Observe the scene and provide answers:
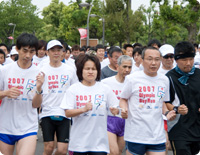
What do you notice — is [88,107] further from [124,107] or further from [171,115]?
[171,115]

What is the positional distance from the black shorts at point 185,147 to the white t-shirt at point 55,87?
2070 millimetres

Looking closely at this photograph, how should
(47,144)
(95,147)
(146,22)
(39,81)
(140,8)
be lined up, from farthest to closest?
(146,22) → (140,8) → (47,144) → (39,81) → (95,147)

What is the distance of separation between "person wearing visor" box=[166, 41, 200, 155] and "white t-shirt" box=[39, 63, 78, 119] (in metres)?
2.08

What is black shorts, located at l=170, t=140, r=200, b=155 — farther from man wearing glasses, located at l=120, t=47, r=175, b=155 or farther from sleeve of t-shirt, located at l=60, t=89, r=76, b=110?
sleeve of t-shirt, located at l=60, t=89, r=76, b=110

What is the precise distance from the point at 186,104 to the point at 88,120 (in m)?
1.26

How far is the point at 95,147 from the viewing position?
462 centimetres

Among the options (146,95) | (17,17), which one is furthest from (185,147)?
(17,17)

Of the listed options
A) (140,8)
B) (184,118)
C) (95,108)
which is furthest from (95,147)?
(140,8)

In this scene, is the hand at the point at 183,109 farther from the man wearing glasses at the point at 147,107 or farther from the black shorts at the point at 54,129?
the black shorts at the point at 54,129

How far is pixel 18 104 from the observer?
5031 millimetres

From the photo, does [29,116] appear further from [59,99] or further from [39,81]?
[59,99]

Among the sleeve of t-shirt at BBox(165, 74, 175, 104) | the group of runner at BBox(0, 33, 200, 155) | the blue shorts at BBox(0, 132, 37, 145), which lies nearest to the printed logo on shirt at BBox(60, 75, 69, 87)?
the group of runner at BBox(0, 33, 200, 155)

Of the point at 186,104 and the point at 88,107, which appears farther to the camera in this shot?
the point at 186,104

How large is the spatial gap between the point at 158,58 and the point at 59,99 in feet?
6.79
